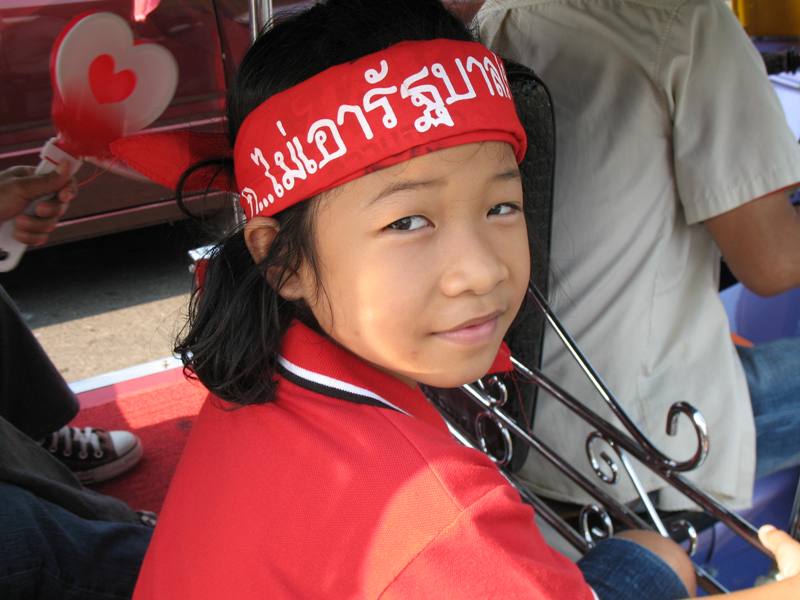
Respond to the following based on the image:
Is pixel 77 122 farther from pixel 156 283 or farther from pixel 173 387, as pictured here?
pixel 156 283

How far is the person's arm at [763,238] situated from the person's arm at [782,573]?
0.60 meters

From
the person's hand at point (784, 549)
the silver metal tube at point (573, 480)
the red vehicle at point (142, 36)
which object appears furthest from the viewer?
the red vehicle at point (142, 36)

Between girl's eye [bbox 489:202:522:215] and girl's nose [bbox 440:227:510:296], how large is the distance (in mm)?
77

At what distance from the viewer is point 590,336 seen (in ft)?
5.15

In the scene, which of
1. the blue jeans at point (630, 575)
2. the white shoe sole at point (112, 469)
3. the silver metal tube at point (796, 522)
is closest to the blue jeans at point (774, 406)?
the silver metal tube at point (796, 522)

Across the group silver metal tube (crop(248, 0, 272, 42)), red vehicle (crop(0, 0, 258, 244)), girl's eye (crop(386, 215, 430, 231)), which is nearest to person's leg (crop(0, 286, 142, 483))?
red vehicle (crop(0, 0, 258, 244))

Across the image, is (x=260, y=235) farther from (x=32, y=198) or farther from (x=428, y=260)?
(x=32, y=198)

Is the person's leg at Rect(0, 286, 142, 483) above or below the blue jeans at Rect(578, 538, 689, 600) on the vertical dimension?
below

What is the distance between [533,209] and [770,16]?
1780 mm

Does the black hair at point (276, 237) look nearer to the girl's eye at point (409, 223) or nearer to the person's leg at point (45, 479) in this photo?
the girl's eye at point (409, 223)

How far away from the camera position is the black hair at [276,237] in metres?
1.02

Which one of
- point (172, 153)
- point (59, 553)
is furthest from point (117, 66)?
point (59, 553)

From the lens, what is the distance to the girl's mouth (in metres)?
0.99

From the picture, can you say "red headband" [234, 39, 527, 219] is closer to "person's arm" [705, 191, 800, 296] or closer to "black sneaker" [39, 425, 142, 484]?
"person's arm" [705, 191, 800, 296]
